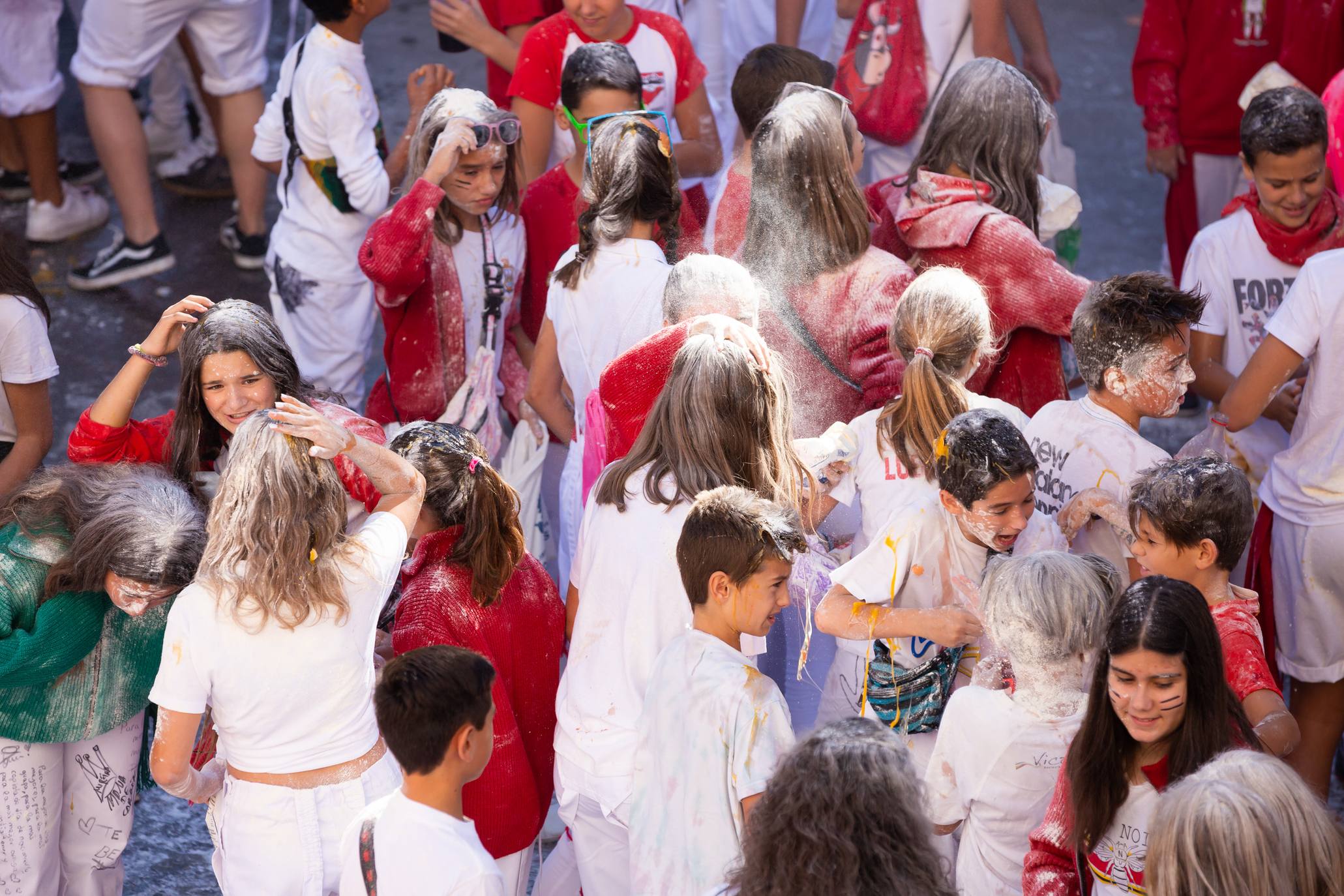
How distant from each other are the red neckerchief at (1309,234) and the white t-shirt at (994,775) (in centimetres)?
203

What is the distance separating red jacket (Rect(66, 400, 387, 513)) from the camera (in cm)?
312

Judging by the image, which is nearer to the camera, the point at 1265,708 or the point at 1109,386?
the point at 1265,708

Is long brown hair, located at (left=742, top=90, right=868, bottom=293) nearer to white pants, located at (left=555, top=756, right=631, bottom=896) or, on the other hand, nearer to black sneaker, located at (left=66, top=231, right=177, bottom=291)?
white pants, located at (left=555, top=756, right=631, bottom=896)

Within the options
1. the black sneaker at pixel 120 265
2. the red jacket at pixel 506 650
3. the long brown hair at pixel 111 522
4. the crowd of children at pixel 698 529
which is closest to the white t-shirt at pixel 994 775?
the crowd of children at pixel 698 529

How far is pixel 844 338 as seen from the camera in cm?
360

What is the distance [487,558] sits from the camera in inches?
118

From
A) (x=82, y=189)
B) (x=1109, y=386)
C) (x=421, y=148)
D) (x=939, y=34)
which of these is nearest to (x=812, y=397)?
(x=1109, y=386)

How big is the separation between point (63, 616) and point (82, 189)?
4052mm

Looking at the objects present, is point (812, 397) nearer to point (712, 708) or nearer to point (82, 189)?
point (712, 708)

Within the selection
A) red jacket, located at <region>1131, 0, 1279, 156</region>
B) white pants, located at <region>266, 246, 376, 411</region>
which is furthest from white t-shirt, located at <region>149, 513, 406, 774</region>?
red jacket, located at <region>1131, 0, 1279, 156</region>

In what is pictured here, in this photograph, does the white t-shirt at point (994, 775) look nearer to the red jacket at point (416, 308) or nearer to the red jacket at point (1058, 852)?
the red jacket at point (1058, 852)

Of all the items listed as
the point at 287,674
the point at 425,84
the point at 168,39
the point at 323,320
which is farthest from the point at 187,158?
the point at 287,674

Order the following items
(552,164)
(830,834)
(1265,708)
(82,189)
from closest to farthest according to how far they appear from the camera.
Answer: (830,834) → (1265,708) → (552,164) → (82,189)

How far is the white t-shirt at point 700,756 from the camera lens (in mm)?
2447
